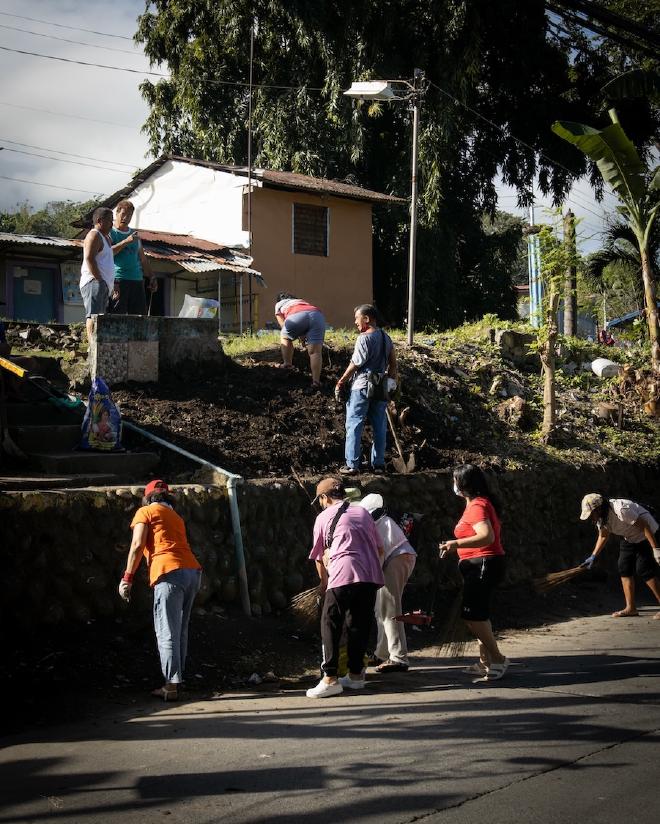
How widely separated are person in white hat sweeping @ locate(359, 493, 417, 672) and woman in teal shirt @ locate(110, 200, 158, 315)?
5202 millimetres

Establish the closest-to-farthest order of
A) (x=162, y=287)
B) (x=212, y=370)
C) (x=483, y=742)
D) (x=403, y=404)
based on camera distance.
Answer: (x=483, y=742)
(x=212, y=370)
(x=403, y=404)
(x=162, y=287)

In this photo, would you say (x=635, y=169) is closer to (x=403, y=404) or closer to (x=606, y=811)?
(x=403, y=404)

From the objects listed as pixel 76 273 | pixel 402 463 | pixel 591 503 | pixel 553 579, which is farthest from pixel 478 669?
pixel 76 273

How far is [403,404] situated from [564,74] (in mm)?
20855

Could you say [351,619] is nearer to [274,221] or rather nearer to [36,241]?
[36,241]

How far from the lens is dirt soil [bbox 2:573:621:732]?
6336 millimetres

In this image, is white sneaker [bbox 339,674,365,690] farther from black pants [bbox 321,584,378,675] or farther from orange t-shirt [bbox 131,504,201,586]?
orange t-shirt [bbox 131,504,201,586]

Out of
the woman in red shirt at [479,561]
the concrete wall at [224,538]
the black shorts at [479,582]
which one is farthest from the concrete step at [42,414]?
the black shorts at [479,582]

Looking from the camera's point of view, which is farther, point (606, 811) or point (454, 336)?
point (454, 336)

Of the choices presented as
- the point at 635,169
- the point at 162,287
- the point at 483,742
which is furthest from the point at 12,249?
the point at 483,742

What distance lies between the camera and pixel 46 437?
9461 mm

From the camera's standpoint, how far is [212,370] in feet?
39.0

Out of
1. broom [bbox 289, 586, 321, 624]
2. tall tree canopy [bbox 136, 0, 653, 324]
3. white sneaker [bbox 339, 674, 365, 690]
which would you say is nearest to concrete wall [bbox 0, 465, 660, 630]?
broom [bbox 289, 586, 321, 624]

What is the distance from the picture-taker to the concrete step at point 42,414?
9.84 meters
